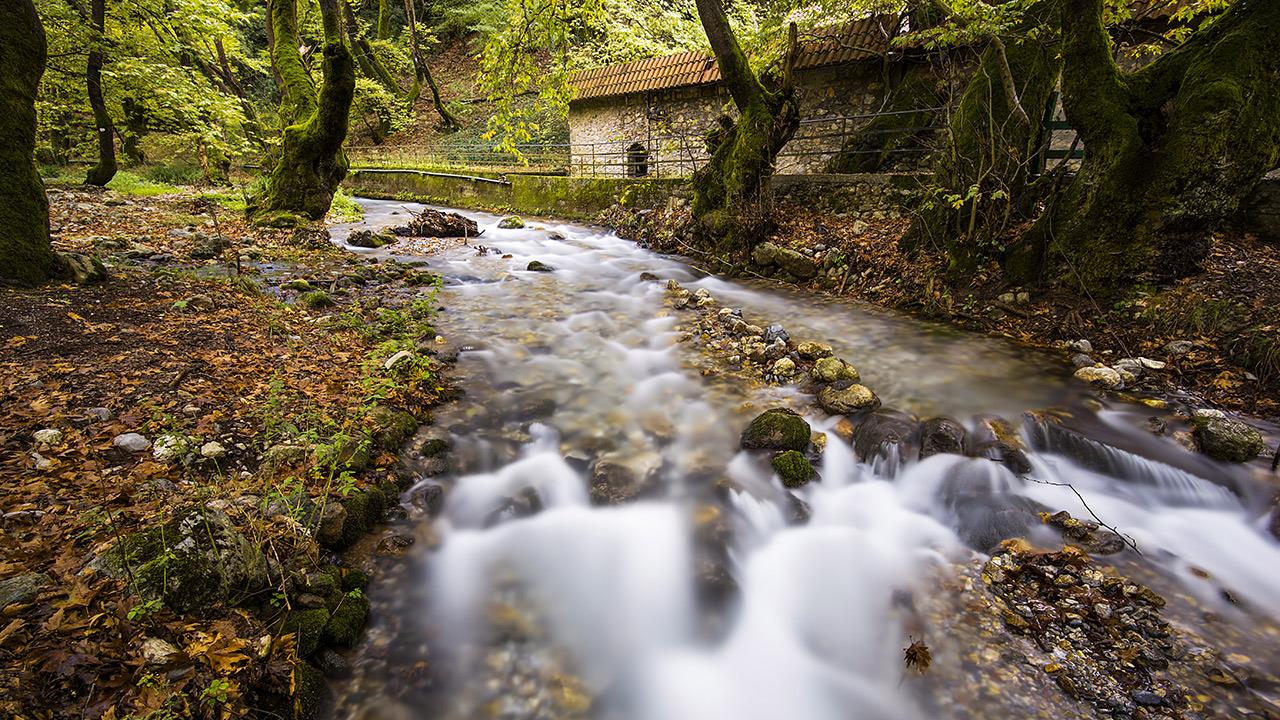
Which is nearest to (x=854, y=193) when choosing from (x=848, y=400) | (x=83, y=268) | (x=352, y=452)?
(x=848, y=400)

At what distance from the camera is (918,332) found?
275 inches

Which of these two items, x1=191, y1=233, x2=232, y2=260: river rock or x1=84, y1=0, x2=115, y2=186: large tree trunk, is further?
x1=84, y1=0, x2=115, y2=186: large tree trunk

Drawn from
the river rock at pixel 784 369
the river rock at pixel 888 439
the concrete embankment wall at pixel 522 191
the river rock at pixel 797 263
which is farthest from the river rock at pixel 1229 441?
the concrete embankment wall at pixel 522 191

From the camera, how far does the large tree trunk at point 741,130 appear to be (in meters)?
9.13

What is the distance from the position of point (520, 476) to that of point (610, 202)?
41.2 feet

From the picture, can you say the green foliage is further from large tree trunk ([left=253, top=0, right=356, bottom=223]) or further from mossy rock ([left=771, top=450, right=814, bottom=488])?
mossy rock ([left=771, top=450, right=814, bottom=488])

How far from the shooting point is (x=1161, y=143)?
5629 mm

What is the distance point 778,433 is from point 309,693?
137 inches

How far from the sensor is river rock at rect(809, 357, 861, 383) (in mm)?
5500

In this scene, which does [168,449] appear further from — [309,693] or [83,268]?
[83,268]

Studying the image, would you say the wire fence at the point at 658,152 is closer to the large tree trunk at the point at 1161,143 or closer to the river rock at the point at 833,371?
the large tree trunk at the point at 1161,143

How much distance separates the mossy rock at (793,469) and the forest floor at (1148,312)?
3.51 m

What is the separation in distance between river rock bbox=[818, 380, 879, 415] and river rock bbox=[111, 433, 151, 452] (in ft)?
16.4

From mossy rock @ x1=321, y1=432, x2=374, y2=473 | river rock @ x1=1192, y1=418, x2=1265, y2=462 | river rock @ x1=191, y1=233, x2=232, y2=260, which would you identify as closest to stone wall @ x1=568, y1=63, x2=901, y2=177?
river rock @ x1=191, y1=233, x2=232, y2=260
